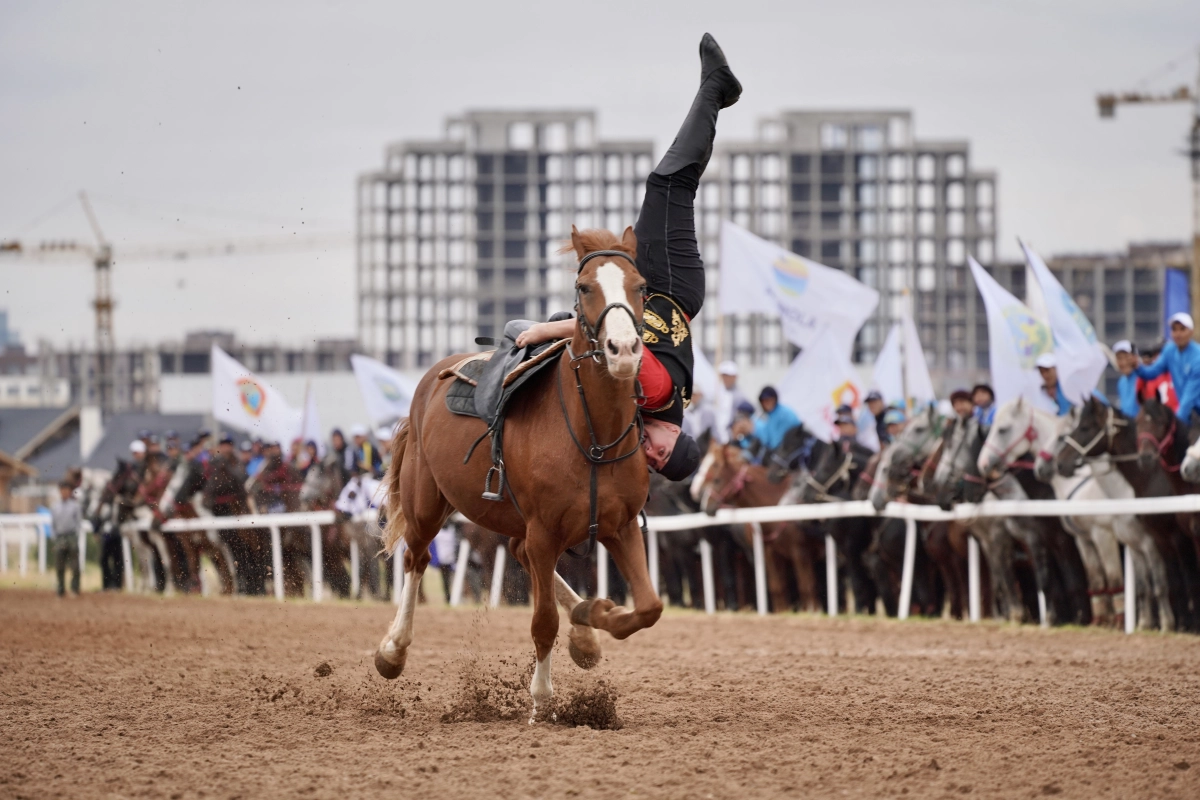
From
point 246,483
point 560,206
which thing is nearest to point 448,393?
point 246,483

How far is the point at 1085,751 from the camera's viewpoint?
706 centimetres

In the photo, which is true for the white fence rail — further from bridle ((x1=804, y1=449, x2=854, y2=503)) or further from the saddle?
the saddle

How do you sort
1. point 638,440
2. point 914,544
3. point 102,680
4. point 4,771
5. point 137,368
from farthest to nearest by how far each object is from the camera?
point 137,368, point 914,544, point 102,680, point 638,440, point 4,771

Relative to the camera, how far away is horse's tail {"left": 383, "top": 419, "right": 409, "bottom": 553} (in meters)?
10.6

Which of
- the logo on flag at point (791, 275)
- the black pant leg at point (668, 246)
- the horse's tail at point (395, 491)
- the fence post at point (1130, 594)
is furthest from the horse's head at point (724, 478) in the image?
the black pant leg at point (668, 246)

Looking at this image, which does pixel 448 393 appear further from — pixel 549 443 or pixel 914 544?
pixel 914 544

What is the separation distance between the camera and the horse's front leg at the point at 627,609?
7696 mm

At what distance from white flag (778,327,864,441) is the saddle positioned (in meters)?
12.1

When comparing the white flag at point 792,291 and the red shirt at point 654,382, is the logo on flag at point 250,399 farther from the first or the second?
the red shirt at point 654,382

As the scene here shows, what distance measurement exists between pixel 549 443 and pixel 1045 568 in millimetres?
8670

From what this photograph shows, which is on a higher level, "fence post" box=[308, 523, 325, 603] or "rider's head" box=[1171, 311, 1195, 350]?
"rider's head" box=[1171, 311, 1195, 350]

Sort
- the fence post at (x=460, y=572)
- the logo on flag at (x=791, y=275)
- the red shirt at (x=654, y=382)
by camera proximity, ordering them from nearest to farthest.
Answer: the red shirt at (x=654, y=382) < the fence post at (x=460, y=572) < the logo on flag at (x=791, y=275)

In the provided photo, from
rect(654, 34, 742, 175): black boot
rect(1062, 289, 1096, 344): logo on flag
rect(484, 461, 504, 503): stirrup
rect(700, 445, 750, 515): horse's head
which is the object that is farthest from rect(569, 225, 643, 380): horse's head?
rect(700, 445, 750, 515): horse's head

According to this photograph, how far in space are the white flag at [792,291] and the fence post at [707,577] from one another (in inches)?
136
